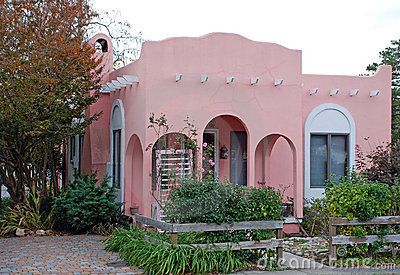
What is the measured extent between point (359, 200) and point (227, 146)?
21.4ft

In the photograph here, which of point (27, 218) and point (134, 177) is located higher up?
point (134, 177)

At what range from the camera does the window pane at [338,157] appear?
662 inches

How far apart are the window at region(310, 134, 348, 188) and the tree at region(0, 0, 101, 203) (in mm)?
6351

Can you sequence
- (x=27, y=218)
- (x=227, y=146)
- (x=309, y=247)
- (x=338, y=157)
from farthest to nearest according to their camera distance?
1. (x=227, y=146)
2. (x=338, y=157)
3. (x=27, y=218)
4. (x=309, y=247)

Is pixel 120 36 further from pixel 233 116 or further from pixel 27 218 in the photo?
pixel 233 116

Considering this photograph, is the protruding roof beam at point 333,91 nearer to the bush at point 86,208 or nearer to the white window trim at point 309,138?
the white window trim at point 309,138

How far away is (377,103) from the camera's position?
57.2 feet

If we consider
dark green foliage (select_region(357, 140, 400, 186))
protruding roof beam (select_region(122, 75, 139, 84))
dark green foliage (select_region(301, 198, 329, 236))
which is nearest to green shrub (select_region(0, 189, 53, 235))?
protruding roof beam (select_region(122, 75, 139, 84))

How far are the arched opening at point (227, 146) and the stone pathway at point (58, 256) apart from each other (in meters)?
4.19

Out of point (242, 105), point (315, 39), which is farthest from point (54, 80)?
point (315, 39)

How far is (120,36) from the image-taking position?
26.3m

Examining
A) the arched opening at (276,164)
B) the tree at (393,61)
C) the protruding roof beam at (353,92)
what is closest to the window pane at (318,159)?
the arched opening at (276,164)

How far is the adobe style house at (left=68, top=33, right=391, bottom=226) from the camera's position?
1455 centimetres

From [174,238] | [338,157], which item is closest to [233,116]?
[338,157]
